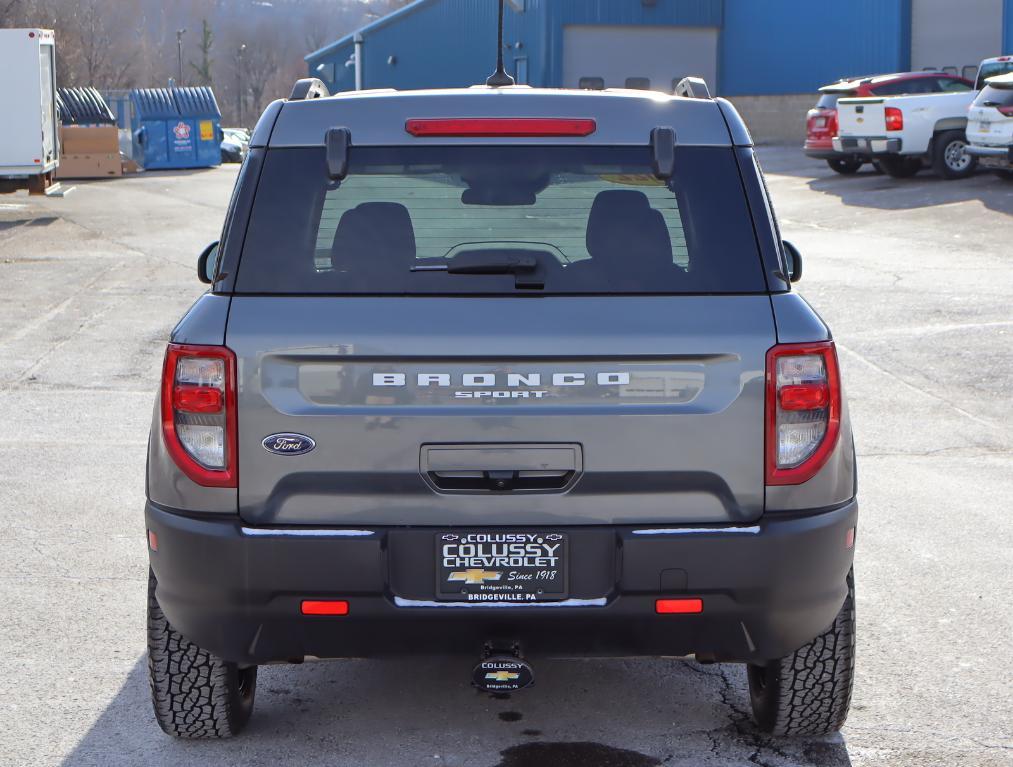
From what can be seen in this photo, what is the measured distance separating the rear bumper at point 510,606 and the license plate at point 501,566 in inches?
1.1

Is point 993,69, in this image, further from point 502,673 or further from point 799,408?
point 502,673

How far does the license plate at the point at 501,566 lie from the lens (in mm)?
3543

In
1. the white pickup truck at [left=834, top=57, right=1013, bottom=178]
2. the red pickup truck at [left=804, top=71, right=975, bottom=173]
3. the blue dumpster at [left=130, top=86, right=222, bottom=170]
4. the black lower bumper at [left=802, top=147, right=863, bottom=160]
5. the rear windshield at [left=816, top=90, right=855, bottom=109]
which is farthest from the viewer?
the blue dumpster at [left=130, top=86, right=222, bottom=170]

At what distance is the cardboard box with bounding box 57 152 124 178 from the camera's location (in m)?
35.2

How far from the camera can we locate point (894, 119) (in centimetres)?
2561

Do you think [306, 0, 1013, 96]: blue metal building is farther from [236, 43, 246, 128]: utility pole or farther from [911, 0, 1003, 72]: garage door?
[236, 43, 246, 128]: utility pole

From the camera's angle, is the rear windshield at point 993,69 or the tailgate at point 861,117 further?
the tailgate at point 861,117

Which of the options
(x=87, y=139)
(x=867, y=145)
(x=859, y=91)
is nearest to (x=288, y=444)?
(x=867, y=145)

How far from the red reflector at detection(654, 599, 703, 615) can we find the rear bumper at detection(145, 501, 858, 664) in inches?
0.6

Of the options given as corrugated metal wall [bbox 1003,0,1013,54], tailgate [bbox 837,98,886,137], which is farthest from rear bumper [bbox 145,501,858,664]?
corrugated metal wall [bbox 1003,0,1013,54]

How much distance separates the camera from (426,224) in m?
4.69

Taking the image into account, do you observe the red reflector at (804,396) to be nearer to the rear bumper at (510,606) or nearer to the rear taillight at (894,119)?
the rear bumper at (510,606)

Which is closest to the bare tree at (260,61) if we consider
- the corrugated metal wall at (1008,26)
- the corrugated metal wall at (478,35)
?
the corrugated metal wall at (478,35)

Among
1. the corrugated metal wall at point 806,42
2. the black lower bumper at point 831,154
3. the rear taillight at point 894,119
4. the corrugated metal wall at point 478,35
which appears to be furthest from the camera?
the corrugated metal wall at point 478,35
